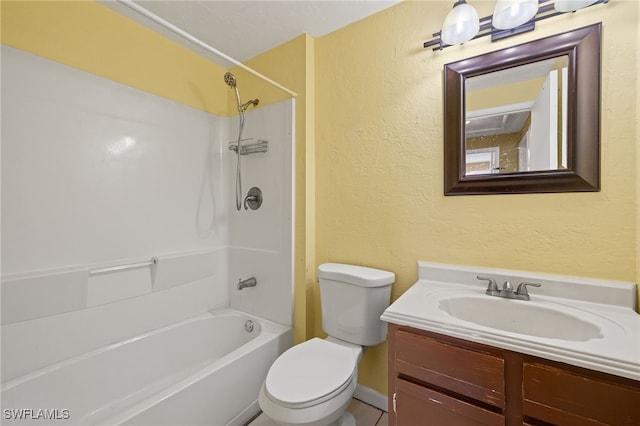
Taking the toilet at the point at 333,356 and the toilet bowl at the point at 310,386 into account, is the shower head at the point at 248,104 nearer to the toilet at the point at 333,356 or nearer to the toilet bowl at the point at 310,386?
the toilet at the point at 333,356

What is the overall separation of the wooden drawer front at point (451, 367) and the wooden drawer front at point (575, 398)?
77 mm

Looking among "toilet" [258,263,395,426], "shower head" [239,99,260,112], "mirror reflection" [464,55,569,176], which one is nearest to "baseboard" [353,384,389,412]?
"toilet" [258,263,395,426]

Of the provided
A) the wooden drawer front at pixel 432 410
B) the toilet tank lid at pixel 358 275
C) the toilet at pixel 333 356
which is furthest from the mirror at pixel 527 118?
the wooden drawer front at pixel 432 410

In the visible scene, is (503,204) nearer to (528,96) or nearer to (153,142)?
(528,96)

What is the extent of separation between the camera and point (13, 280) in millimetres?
1215

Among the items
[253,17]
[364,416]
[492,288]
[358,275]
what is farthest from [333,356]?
[253,17]

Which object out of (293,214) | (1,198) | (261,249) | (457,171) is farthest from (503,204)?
(1,198)

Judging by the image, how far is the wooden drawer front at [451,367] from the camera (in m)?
0.82

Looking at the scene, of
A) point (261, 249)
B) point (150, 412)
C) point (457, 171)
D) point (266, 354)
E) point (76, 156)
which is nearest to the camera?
point (150, 412)

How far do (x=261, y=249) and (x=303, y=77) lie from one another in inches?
47.9

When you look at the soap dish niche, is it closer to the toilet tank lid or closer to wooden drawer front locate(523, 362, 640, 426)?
the toilet tank lid

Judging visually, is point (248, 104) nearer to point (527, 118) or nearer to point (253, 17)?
point (253, 17)

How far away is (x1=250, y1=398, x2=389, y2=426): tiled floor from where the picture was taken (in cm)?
145

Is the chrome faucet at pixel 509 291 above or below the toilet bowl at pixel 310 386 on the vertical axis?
above
